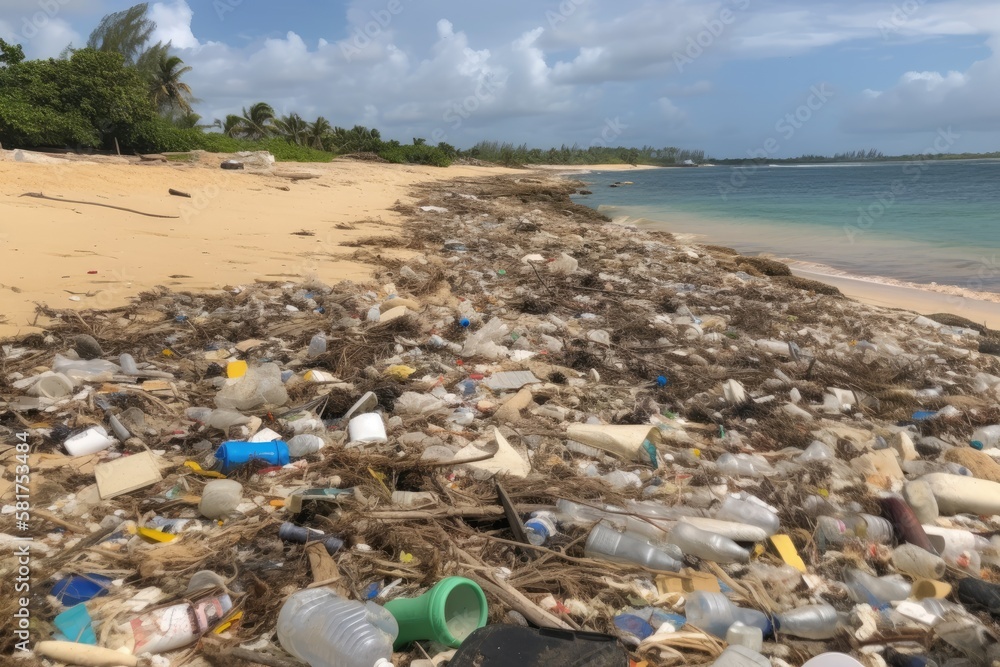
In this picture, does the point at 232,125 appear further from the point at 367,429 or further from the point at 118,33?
the point at 367,429

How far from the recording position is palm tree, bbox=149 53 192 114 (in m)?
29.9

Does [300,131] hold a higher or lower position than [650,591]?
higher

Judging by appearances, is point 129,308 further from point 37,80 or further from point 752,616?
point 37,80

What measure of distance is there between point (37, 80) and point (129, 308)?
1868 centimetres

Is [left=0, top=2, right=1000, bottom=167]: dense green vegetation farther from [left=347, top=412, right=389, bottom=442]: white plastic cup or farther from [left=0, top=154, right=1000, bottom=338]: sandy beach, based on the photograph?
[left=347, top=412, right=389, bottom=442]: white plastic cup

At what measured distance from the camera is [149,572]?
191cm

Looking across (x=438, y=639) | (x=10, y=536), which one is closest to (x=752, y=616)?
(x=438, y=639)

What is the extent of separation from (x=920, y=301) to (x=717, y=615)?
295 inches

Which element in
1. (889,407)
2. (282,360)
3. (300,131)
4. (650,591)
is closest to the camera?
(650,591)

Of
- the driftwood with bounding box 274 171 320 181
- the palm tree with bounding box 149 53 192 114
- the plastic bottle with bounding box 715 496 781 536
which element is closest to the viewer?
the plastic bottle with bounding box 715 496 781 536

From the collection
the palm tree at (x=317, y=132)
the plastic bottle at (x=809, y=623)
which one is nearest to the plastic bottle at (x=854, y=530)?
the plastic bottle at (x=809, y=623)

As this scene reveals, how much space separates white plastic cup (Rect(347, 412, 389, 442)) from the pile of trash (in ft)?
0.05

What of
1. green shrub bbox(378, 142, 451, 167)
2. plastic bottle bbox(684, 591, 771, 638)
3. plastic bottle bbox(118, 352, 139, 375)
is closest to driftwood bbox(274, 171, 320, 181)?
Result: plastic bottle bbox(118, 352, 139, 375)

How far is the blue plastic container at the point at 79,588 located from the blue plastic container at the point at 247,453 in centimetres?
71
